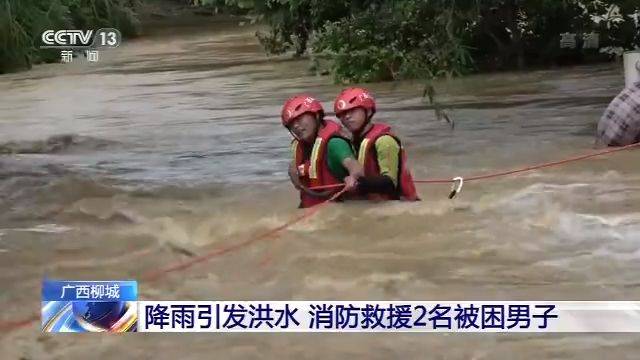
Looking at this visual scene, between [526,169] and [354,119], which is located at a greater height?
[354,119]

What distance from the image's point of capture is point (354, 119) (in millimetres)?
1985

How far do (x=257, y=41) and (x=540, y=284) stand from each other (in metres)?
0.91

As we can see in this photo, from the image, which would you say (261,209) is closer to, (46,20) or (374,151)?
(374,151)

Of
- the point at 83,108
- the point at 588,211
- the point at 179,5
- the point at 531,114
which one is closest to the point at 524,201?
the point at 588,211

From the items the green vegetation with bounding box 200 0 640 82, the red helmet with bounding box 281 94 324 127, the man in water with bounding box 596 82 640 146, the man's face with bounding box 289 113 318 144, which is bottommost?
the man in water with bounding box 596 82 640 146

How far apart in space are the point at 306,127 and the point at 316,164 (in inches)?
3.4

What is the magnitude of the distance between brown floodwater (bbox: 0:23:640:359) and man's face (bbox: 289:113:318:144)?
0.10 metres

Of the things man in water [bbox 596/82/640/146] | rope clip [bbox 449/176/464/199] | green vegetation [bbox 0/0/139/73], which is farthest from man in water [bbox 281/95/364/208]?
man in water [bbox 596/82/640/146]

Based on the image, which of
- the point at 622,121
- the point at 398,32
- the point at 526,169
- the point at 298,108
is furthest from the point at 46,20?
the point at 622,121

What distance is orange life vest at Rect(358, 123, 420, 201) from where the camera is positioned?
1919 mm

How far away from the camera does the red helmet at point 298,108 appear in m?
1.96

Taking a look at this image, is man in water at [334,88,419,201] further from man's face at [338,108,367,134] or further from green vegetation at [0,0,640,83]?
green vegetation at [0,0,640,83]

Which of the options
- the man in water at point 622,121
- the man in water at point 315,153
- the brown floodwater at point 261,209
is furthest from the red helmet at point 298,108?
the man in water at point 622,121

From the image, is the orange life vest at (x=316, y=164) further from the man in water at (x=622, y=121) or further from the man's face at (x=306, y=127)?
the man in water at (x=622, y=121)
